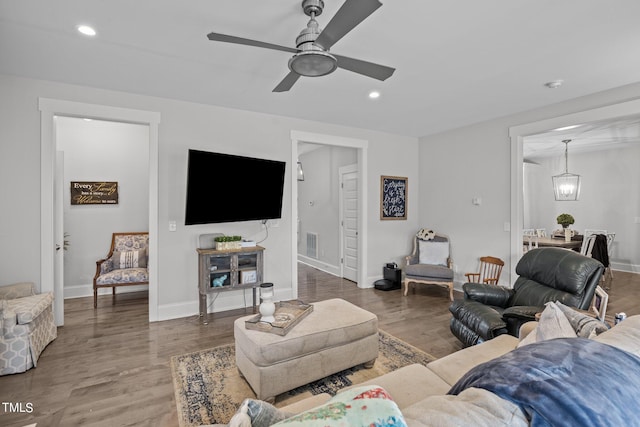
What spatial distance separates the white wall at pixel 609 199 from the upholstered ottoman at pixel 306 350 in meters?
7.15

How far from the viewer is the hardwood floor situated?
2061 millimetres

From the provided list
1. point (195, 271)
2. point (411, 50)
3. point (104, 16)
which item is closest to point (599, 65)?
point (411, 50)

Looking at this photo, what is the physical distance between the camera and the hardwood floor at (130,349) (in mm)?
2061

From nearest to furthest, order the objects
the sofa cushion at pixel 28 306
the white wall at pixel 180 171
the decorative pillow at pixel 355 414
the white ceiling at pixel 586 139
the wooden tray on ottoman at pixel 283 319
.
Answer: the decorative pillow at pixel 355 414, the wooden tray on ottoman at pixel 283 319, the sofa cushion at pixel 28 306, the white wall at pixel 180 171, the white ceiling at pixel 586 139

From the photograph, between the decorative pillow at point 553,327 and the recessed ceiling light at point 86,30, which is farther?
the recessed ceiling light at point 86,30

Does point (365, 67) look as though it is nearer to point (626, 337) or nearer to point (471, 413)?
point (626, 337)

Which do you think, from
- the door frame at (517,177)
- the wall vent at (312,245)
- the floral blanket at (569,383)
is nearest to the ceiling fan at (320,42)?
the floral blanket at (569,383)

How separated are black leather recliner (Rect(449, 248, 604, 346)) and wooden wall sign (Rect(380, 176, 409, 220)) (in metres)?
2.50

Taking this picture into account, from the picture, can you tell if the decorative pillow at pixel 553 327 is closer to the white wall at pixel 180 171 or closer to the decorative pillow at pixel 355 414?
the decorative pillow at pixel 355 414

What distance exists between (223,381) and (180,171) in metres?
2.53

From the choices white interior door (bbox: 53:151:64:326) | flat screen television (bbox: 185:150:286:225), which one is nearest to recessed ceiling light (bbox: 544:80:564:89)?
flat screen television (bbox: 185:150:286:225)

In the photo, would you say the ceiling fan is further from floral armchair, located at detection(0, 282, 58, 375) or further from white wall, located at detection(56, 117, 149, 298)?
white wall, located at detection(56, 117, 149, 298)

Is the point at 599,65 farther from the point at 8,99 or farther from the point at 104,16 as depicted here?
the point at 8,99

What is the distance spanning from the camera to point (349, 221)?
5.88 m
